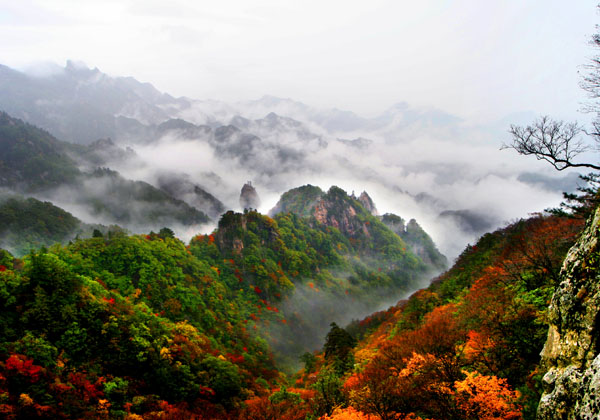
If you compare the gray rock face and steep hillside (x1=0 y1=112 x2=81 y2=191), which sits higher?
steep hillside (x1=0 y1=112 x2=81 y2=191)

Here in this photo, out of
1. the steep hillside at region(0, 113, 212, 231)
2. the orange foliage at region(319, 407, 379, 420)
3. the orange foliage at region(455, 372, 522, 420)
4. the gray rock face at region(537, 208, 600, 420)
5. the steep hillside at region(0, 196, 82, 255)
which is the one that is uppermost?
the steep hillside at region(0, 113, 212, 231)

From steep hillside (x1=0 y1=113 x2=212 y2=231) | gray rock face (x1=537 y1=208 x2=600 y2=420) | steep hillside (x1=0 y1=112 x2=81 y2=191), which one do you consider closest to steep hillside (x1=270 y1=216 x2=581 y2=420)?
gray rock face (x1=537 y1=208 x2=600 y2=420)

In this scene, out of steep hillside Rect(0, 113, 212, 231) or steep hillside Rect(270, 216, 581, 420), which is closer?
steep hillside Rect(270, 216, 581, 420)

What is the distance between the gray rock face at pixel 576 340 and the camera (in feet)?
22.5

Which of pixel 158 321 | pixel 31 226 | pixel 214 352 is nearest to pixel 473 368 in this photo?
pixel 158 321

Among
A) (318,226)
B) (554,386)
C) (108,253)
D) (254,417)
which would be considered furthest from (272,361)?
(318,226)

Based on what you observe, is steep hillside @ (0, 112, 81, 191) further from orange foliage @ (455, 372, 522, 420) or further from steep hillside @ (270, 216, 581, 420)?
orange foliage @ (455, 372, 522, 420)

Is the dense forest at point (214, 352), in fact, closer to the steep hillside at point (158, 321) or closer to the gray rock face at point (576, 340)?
the steep hillside at point (158, 321)

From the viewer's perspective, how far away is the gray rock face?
687cm

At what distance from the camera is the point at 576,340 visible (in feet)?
26.0

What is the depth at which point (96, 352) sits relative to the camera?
32.8 metres

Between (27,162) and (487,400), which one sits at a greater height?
(27,162)

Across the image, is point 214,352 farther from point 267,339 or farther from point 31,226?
point 31,226

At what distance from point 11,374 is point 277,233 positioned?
12190cm
